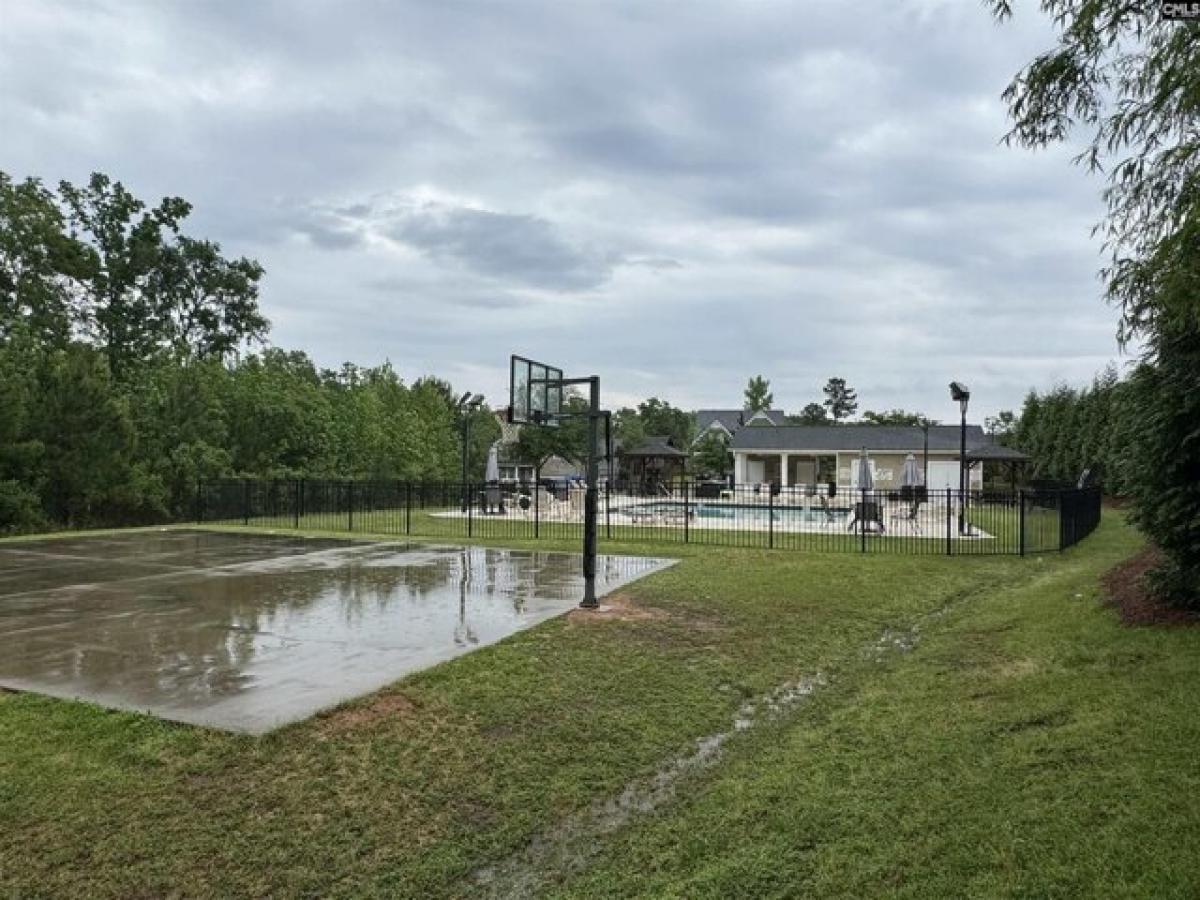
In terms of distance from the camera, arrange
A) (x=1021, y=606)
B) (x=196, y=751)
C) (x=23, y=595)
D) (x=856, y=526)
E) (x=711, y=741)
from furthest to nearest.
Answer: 1. (x=856, y=526)
2. (x=23, y=595)
3. (x=1021, y=606)
4. (x=711, y=741)
5. (x=196, y=751)

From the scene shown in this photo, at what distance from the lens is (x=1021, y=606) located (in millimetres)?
8109

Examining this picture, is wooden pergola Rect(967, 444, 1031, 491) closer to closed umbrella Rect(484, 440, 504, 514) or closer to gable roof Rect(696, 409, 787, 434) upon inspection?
gable roof Rect(696, 409, 787, 434)

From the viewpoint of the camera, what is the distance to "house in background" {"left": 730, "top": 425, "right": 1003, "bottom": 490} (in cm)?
3662

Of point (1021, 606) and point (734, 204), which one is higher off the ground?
point (734, 204)

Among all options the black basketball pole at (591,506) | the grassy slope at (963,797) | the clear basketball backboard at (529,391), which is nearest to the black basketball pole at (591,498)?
the black basketball pole at (591,506)

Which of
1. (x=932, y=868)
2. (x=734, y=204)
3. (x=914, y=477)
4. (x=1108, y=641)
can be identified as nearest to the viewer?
(x=932, y=868)

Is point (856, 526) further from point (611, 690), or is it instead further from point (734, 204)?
point (611, 690)

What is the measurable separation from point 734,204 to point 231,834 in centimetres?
1427

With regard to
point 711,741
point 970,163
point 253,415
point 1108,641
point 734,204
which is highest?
point 734,204

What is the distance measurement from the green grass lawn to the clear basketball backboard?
14.8 ft

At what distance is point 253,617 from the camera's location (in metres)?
7.49

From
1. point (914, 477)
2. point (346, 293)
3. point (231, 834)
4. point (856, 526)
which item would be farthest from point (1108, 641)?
point (346, 293)

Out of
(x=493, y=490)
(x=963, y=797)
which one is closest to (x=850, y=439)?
(x=493, y=490)

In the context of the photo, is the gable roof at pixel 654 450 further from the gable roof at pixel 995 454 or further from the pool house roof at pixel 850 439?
the gable roof at pixel 995 454
